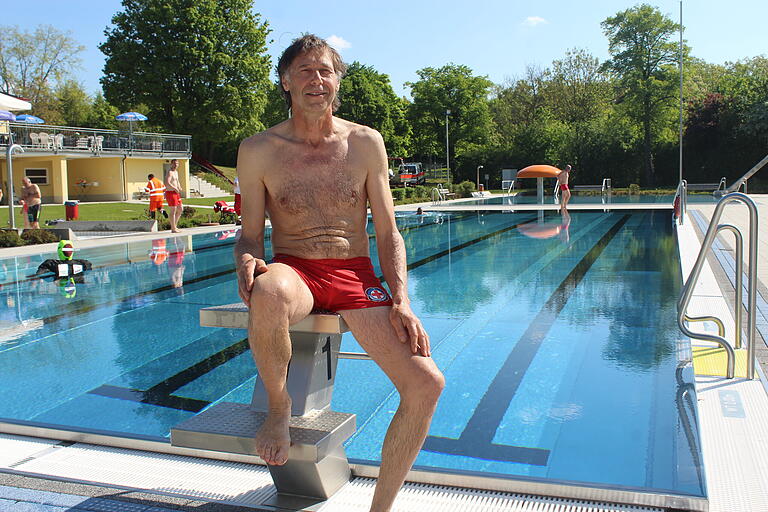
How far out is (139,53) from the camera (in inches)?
1575

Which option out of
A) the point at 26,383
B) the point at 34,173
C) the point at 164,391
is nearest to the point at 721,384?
the point at 164,391

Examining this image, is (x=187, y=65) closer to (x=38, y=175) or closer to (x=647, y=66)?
(x=38, y=175)

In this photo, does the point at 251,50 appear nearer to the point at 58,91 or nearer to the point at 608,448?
the point at 58,91

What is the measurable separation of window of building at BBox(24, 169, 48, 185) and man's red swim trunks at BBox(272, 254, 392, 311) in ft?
105

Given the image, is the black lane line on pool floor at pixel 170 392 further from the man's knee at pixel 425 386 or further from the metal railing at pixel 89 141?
the metal railing at pixel 89 141

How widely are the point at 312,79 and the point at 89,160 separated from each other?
111 feet

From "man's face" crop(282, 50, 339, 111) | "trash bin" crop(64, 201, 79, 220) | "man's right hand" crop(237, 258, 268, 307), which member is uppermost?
"man's face" crop(282, 50, 339, 111)

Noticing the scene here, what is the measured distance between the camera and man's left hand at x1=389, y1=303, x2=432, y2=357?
228 cm

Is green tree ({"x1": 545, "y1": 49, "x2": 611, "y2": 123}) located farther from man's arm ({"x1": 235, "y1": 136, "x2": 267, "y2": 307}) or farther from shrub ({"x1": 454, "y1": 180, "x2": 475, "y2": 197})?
man's arm ({"x1": 235, "y1": 136, "x2": 267, "y2": 307})

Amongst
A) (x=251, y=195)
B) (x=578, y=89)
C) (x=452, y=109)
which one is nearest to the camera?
(x=251, y=195)

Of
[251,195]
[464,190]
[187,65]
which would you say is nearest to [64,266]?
[251,195]

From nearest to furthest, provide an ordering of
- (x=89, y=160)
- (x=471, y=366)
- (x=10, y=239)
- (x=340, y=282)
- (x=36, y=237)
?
(x=340, y=282), (x=471, y=366), (x=10, y=239), (x=36, y=237), (x=89, y=160)

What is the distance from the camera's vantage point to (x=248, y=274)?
2.28m

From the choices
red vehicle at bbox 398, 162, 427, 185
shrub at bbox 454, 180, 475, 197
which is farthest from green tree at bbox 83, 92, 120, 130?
shrub at bbox 454, 180, 475, 197
